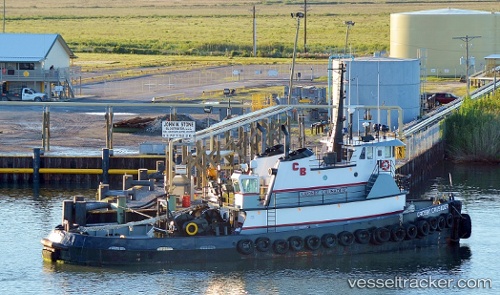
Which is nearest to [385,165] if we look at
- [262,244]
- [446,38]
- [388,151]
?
[388,151]

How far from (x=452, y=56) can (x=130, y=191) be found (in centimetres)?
7269

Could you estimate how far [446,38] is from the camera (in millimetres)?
123000

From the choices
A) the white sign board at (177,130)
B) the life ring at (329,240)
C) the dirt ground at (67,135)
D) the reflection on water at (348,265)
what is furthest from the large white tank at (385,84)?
the life ring at (329,240)

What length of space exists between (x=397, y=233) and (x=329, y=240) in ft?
10.1

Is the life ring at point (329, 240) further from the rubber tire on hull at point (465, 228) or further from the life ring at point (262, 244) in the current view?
the rubber tire on hull at point (465, 228)

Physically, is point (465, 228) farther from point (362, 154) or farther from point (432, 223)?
point (362, 154)

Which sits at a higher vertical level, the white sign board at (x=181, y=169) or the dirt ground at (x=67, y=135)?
the dirt ground at (x=67, y=135)

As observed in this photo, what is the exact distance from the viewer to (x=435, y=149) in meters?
76.1

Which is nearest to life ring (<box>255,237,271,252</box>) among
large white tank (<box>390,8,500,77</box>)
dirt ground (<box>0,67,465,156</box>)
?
dirt ground (<box>0,67,465,156</box>)

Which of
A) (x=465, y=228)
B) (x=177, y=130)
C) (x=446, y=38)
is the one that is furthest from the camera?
(x=446, y=38)

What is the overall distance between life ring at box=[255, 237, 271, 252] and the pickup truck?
52.9 m

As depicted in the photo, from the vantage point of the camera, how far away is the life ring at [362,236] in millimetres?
51125

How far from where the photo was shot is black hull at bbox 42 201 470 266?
48531mm

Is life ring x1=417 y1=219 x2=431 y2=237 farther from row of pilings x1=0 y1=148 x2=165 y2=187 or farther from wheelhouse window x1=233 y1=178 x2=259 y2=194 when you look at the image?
row of pilings x1=0 y1=148 x2=165 y2=187
